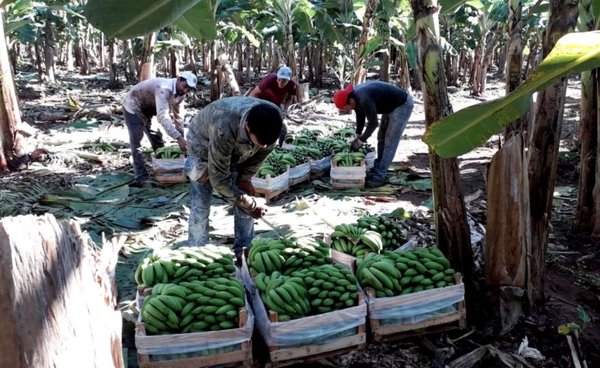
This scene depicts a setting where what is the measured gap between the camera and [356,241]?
14.1 feet

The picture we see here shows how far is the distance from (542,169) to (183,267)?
2.67m

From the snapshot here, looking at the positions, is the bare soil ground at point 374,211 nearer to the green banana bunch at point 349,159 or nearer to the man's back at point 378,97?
the green banana bunch at point 349,159

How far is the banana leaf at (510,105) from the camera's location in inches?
79.5

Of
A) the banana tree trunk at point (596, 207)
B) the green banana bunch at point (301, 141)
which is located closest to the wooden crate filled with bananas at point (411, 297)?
the banana tree trunk at point (596, 207)

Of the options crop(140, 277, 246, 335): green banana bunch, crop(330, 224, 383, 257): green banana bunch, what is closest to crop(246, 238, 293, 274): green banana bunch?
crop(140, 277, 246, 335): green banana bunch

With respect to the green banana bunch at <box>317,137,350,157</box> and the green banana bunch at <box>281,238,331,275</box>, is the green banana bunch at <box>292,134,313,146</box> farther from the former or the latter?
the green banana bunch at <box>281,238,331,275</box>

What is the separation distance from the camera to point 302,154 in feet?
25.2

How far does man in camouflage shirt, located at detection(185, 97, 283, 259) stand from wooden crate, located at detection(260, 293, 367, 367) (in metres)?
1.29

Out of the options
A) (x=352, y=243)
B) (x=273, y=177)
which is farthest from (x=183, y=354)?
(x=273, y=177)

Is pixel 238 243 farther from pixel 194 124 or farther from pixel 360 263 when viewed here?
pixel 360 263

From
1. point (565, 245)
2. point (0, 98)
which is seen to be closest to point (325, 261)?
point (565, 245)

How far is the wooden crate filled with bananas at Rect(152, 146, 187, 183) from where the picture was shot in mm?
7366

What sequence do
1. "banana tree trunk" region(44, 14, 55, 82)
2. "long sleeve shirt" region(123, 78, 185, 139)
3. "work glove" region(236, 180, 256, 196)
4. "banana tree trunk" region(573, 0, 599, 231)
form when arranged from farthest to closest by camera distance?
"banana tree trunk" region(44, 14, 55, 82)
"long sleeve shirt" region(123, 78, 185, 139)
"banana tree trunk" region(573, 0, 599, 231)
"work glove" region(236, 180, 256, 196)

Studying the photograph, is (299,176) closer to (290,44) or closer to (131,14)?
(131,14)
